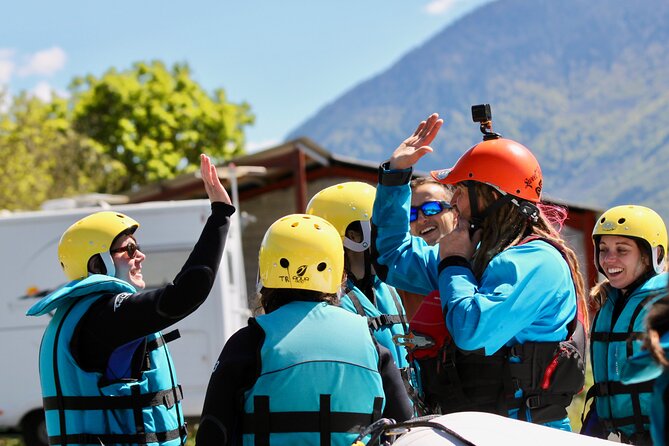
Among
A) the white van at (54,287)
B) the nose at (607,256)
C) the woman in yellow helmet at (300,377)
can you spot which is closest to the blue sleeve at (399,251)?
the woman in yellow helmet at (300,377)

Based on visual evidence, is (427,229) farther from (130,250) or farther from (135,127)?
(135,127)

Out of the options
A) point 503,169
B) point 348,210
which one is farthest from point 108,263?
point 503,169

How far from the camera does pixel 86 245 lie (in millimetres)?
4266

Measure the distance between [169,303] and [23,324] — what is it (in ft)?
28.6

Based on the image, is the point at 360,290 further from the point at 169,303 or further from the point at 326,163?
the point at 326,163

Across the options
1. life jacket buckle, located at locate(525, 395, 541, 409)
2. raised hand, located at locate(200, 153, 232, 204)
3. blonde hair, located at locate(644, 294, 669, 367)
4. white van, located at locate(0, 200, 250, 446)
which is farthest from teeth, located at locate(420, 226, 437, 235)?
white van, located at locate(0, 200, 250, 446)

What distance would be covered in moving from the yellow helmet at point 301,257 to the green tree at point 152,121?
34.3 m

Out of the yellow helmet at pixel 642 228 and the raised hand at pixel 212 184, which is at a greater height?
the raised hand at pixel 212 184

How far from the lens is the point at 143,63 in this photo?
42781 mm

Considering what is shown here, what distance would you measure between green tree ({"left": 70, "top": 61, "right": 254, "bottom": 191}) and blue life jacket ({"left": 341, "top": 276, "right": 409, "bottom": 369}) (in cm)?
3334

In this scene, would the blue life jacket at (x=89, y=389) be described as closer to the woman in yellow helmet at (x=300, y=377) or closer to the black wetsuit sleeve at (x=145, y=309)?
the black wetsuit sleeve at (x=145, y=309)

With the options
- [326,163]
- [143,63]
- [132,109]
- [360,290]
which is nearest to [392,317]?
[360,290]

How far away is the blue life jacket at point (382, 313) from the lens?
168 inches

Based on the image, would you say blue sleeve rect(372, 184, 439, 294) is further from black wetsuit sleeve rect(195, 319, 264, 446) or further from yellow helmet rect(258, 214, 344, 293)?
black wetsuit sleeve rect(195, 319, 264, 446)
